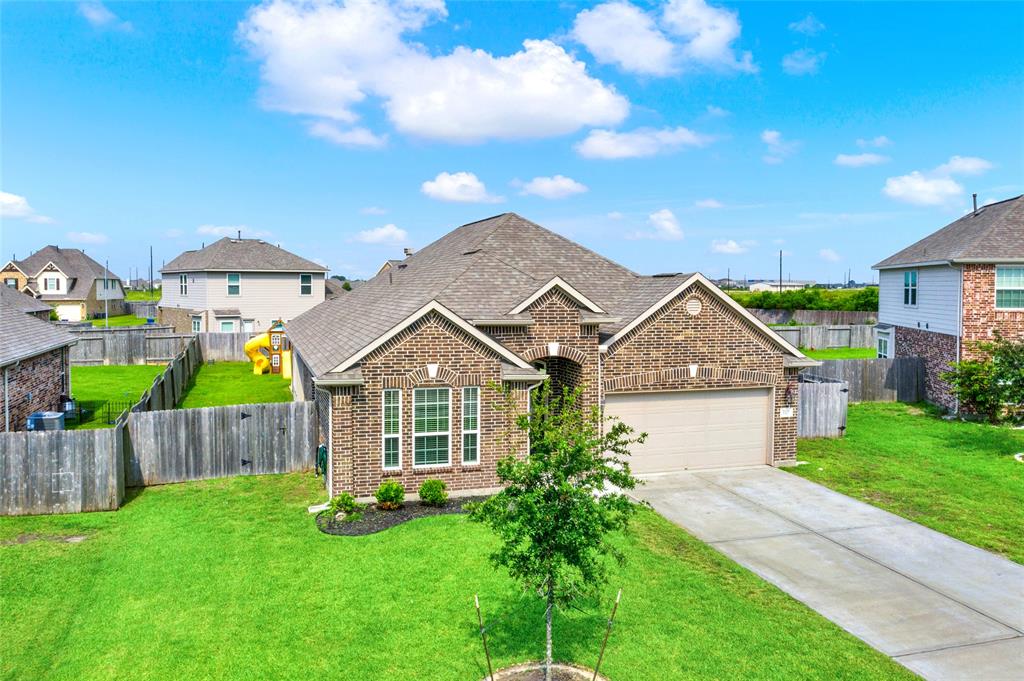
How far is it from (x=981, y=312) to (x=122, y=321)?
2774 inches

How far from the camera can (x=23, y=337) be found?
2161 centimetres

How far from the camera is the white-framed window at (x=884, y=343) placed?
33.2 meters

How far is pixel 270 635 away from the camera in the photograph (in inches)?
393

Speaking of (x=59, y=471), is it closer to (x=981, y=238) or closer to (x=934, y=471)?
(x=934, y=471)

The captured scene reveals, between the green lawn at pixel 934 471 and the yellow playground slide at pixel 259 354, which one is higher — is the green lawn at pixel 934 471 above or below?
below

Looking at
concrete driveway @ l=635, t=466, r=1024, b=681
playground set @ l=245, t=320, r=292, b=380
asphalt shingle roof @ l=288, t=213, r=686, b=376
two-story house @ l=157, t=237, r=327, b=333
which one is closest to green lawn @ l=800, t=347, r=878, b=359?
asphalt shingle roof @ l=288, t=213, r=686, b=376

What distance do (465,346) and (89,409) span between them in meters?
17.1

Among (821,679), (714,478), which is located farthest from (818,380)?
(821,679)

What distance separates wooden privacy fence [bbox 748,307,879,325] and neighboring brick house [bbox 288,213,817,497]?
41.7m

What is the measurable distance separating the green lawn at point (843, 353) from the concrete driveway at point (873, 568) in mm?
30301

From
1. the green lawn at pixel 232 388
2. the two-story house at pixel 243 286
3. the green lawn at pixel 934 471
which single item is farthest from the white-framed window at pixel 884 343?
the two-story house at pixel 243 286

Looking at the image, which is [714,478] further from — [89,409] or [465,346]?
[89,409]

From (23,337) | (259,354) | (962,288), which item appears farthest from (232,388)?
(962,288)

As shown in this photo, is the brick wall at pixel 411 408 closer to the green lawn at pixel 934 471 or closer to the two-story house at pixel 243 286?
the green lawn at pixel 934 471
